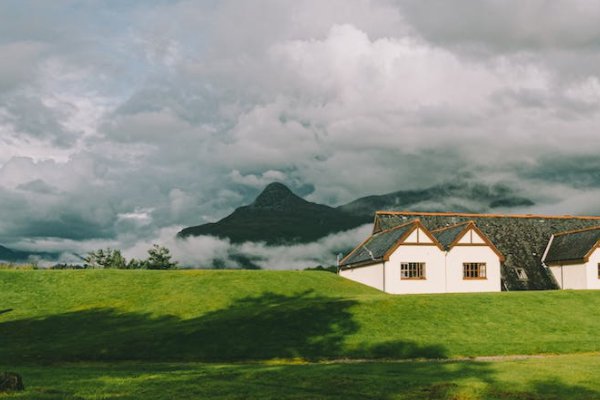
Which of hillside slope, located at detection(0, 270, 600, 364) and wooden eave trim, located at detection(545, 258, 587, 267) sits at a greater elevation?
wooden eave trim, located at detection(545, 258, 587, 267)

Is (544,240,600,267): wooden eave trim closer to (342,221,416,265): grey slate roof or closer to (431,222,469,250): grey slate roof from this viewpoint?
(431,222,469,250): grey slate roof

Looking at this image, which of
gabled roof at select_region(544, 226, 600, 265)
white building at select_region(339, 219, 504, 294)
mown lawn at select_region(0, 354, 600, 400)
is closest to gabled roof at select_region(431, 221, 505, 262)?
white building at select_region(339, 219, 504, 294)

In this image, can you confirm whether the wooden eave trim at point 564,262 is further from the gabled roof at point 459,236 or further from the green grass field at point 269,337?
the green grass field at point 269,337

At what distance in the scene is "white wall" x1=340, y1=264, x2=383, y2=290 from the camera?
60125mm

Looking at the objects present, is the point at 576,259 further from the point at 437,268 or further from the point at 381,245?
the point at 381,245

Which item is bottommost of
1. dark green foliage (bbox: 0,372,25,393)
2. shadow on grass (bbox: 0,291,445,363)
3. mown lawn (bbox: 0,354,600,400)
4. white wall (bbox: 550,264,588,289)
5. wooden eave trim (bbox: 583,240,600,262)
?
shadow on grass (bbox: 0,291,445,363)

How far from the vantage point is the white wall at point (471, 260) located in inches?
2362

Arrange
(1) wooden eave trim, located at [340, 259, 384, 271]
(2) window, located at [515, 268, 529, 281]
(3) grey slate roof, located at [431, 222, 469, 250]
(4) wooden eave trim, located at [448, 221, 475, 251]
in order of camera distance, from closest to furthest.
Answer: (4) wooden eave trim, located at [448, 221, 475, 251]
(1) wooden eave trim, located at [340, 259, 384, 271]
(3) grey slate roof, located at [431, 222, 469, 250]
(2) window, located at [515, 268, 529, 281]

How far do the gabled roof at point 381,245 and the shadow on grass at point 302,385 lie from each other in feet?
122

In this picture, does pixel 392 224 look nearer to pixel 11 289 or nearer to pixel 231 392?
pixel 11 289

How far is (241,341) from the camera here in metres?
33.9

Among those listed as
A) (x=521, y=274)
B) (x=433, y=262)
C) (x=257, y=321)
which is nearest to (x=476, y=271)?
(x=433, y=262)

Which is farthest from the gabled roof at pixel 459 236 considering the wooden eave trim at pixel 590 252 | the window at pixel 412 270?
the wooden eave trim at pixel 590 252

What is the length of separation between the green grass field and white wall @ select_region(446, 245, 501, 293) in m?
9.52
